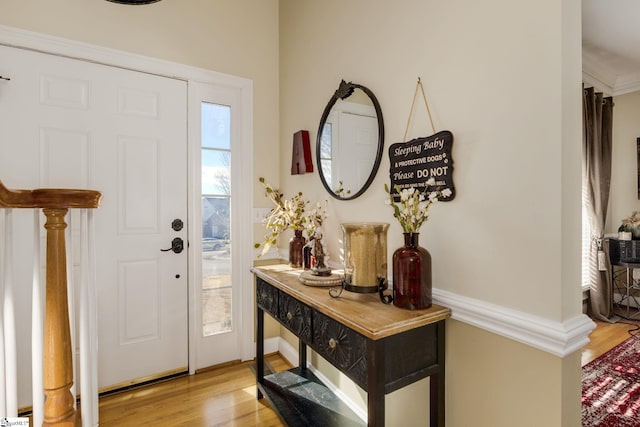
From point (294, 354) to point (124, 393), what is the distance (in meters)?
1.16

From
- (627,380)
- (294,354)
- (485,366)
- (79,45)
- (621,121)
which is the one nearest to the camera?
(485,366)

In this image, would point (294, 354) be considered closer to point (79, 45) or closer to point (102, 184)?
point (102, 184)

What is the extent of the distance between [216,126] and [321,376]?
1.96 metres

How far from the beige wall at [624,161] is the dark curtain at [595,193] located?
A: 1.55 ft

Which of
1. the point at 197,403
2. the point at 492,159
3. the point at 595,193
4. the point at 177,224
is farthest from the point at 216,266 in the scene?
the point at 595,193

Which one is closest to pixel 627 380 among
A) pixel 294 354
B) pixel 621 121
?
pixel 294 354

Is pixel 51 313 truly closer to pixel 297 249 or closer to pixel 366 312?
pixel 366 312

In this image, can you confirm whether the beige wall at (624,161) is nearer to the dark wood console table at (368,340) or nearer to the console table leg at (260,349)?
the dark wood console table at (368,340)

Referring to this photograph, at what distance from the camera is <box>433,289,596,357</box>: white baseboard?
3.30 ft

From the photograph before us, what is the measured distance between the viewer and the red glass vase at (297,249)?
2100mm

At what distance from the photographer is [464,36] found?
128 centimetres

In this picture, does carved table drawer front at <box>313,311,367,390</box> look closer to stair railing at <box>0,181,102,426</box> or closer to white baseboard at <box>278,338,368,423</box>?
white baseboard at <box>278,338,368,423</box>

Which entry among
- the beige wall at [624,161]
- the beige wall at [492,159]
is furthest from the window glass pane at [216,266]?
the beige wall at [624,161]

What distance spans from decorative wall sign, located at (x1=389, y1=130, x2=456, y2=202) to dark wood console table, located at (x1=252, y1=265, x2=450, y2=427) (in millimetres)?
516
